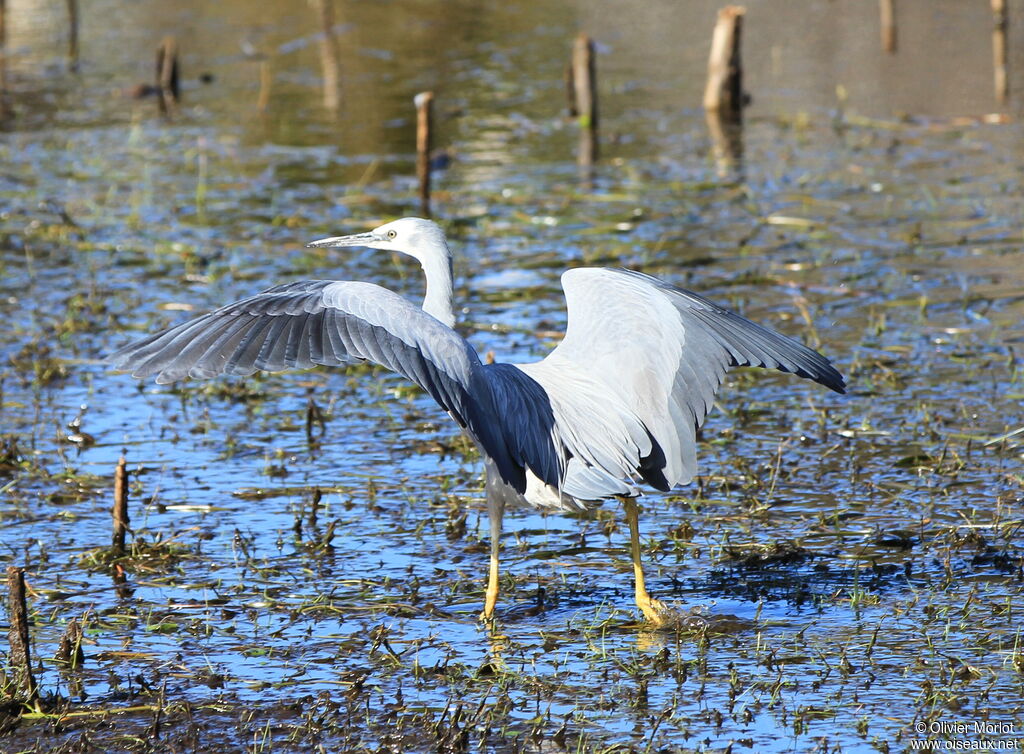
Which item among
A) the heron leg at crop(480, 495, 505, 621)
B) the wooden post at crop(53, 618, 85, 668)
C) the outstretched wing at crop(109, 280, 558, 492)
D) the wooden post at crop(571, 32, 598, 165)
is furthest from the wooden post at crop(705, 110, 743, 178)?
the wooden post at crop(53, 618, 85, 668)

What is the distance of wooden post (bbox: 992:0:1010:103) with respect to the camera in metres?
15.9

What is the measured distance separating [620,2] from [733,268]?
1522 cm

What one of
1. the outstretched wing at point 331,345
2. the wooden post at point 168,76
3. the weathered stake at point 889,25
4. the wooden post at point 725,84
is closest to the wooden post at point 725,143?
the wooden post at point 725,84

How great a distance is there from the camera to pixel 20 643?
4590mm

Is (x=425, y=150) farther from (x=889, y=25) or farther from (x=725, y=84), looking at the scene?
(x=889, y=25)

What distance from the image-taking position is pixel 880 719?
4406 millimetres

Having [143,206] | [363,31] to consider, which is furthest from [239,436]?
[363,31]

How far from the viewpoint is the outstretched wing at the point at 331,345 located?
483 cm

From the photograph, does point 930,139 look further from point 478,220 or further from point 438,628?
point 438,628

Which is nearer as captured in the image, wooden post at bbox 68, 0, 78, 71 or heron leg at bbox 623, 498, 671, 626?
heron leg at bbox 623, 498, 671, 626

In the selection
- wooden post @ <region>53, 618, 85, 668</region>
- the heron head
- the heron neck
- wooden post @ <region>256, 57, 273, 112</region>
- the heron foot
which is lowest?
the heron foot

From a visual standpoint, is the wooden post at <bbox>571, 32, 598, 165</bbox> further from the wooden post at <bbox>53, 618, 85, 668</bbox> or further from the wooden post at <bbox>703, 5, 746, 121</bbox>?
the wooden post at <bbox>53, 618, 85, 668</bbox>

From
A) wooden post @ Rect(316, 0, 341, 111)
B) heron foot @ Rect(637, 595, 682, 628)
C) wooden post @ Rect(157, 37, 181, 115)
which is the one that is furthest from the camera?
wooden post @ Rect(157, 37, 181, 115)

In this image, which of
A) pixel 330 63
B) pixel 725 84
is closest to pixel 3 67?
pixel 330 63
